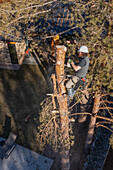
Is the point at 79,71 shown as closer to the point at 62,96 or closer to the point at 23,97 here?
the point at 62,96

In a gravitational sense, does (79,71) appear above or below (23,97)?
above

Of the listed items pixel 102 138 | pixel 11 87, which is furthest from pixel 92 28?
pixel 11 87

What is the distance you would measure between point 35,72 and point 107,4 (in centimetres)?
970

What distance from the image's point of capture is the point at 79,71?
5.09 metres

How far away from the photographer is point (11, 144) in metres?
8.29

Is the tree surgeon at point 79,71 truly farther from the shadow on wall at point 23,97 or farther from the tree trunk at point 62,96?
the shadow on wall at point 23,97

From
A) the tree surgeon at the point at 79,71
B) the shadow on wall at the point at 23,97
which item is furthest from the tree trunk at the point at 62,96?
the shadow on wall at the point at 23,97

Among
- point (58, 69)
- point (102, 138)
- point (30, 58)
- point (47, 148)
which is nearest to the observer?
point (58, 69)

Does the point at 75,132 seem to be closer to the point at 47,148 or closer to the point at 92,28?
the point at 47,148

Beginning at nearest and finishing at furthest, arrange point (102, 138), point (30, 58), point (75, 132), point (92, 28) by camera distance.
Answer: point (92, 28), point (102, 138), point (75, 132), point (30, 58)

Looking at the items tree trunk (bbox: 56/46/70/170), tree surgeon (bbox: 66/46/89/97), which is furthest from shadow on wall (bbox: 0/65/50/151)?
tree surgeon (bbox: 66/46/89/97)

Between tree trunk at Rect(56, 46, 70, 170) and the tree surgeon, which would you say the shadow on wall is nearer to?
tree trunk at Rect(56, 46, 70, 170)

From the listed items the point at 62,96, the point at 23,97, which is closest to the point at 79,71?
the point at 62,96

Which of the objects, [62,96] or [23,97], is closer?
[62,96]
